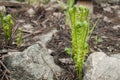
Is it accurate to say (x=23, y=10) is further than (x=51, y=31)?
Yes

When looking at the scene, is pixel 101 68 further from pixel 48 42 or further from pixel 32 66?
pixel 48 42

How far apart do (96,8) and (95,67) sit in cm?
253

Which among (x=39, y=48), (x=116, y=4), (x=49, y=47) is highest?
(x=39, y=48)

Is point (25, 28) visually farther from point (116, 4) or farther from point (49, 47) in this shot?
point (116, 4)

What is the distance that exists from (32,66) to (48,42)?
0.72 metres

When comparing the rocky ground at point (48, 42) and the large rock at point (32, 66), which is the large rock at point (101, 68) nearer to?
the rocky ground at point (48, 42)

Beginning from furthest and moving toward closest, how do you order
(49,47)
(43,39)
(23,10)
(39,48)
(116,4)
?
(116,4) < (23,10) < (43,39) < (49,47) < (39,48)

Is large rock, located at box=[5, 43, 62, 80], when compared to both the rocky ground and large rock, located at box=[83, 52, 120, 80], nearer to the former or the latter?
the rocky ground

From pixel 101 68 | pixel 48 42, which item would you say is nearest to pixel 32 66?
pixel 101 68

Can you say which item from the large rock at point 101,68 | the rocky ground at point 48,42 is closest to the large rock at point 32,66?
the rocky ground at point 48,42

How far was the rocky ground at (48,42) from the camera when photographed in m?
2.17

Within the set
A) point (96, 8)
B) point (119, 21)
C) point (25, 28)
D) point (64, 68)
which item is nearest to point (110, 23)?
point (119, 21)

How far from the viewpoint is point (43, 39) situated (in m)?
2.92

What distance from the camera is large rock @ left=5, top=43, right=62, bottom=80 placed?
2123mm
